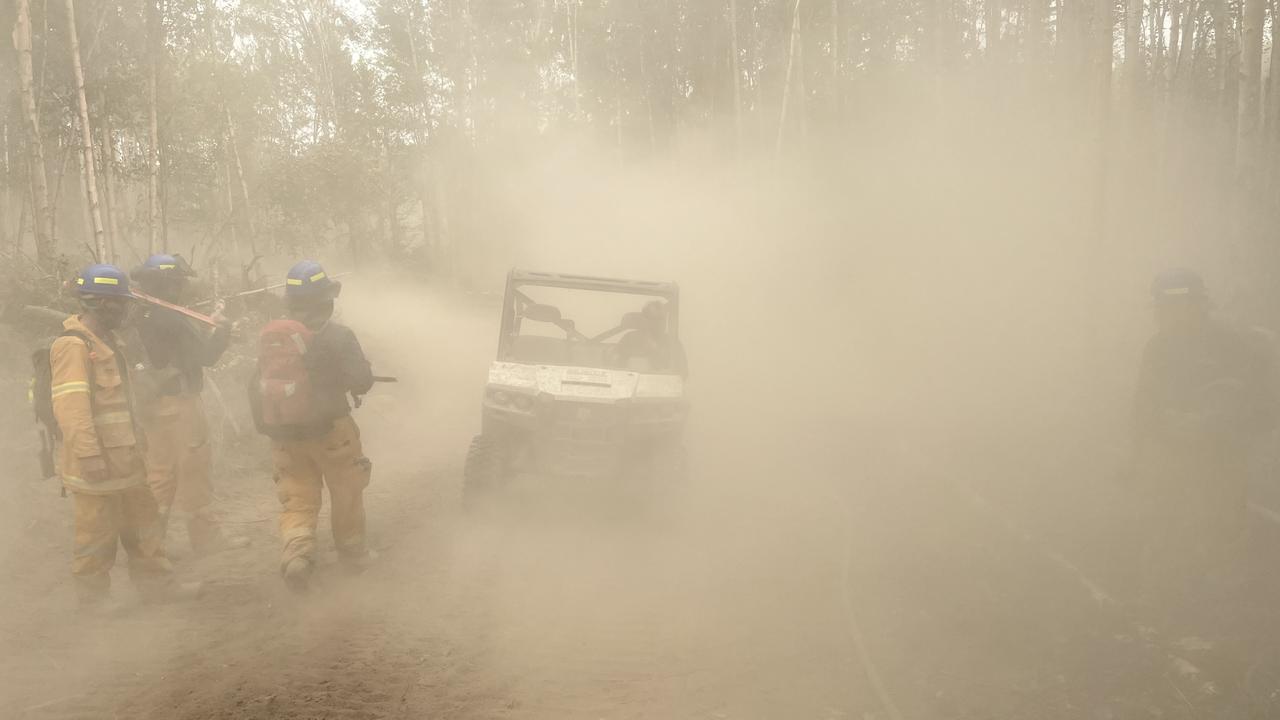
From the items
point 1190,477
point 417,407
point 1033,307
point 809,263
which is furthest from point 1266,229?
point 809,263

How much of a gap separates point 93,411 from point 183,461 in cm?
148

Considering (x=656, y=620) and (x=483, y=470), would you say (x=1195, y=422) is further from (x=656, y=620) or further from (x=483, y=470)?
(x=483, y=470)

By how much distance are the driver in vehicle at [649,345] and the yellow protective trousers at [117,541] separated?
4.25 meters

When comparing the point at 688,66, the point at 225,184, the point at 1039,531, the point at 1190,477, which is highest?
the point at 688,66

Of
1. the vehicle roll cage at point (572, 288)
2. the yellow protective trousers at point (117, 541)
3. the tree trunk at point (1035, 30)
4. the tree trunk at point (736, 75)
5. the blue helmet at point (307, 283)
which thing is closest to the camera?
the yellow protective trousers at point (117, 541)

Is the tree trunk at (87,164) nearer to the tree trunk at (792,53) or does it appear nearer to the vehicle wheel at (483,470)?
the vehicle wheel at (483,470)

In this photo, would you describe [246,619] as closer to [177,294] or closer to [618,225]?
[177,294]

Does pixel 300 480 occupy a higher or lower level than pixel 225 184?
lower

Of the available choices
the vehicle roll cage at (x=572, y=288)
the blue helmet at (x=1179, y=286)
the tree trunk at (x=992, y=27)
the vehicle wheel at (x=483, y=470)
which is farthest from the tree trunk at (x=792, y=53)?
the blue helmet at (x=1179, y=286)

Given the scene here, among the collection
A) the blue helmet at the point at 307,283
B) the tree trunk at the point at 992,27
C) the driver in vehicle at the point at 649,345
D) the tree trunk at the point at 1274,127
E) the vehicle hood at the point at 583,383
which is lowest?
the vehicle hood at the point at 583,383

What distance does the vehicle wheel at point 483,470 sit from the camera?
320 inches

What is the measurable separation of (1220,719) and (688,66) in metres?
37.7

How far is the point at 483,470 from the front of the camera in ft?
26.7

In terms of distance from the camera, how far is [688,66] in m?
39.6
